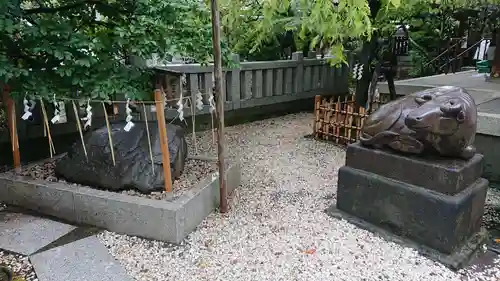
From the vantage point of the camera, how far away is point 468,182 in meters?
3.03

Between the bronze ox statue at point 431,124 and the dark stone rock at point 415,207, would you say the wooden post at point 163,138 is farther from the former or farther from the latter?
the bronze ox statue at point 431,124

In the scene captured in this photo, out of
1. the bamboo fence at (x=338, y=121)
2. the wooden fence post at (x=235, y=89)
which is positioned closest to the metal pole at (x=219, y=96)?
the bamboo fence at (x=338, y=121)

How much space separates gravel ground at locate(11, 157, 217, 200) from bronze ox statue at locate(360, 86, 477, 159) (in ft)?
5.79

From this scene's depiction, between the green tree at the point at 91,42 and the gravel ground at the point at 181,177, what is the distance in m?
0.87

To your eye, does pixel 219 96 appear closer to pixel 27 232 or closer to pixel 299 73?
pixel 27 232

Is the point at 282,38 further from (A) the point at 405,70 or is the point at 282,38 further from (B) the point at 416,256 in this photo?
(B) the point at 416,256

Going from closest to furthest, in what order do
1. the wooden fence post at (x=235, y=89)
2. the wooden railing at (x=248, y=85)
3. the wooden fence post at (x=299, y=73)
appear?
the wooden railing at (x=248, y=85), the wooden fence post at (x=235, y=89), the wooden fence post at (x=299, y=73)

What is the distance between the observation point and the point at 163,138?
3.23 meters

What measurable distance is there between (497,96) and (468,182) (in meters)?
3.80

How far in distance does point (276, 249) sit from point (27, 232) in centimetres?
216

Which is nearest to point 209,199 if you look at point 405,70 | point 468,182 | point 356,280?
point 356,280

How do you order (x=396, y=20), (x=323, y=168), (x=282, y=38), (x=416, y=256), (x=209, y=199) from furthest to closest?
1. (x=282, y=38)
2. (x=396, y=20)
3. (x=323, y=168)
4. (x=209, y=199)
5. (x=416, y=256)

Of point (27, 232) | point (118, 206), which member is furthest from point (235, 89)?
point (27, 232)

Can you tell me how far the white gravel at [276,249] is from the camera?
9.09ft
